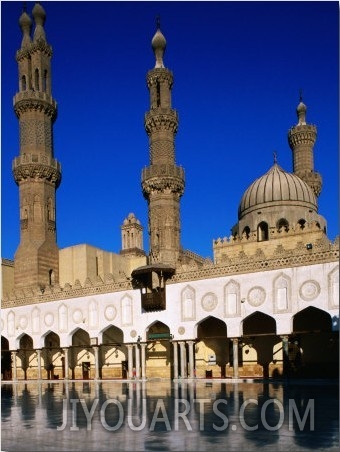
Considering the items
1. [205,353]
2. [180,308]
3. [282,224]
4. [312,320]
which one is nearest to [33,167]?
[180,308]

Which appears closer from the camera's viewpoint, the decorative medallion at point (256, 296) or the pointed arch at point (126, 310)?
the decorative medallion at point (256, 296)

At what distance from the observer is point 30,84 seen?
139 feet

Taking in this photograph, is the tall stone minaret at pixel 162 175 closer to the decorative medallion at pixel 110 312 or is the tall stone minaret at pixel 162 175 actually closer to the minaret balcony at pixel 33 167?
the decorative medallion at pixel 110 312

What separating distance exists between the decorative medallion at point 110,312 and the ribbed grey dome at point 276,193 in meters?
10.8

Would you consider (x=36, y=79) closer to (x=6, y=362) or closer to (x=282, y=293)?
(x=6, y=362)

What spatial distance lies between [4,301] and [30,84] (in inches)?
628

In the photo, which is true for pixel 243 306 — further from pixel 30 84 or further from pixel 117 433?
pixel 30 84

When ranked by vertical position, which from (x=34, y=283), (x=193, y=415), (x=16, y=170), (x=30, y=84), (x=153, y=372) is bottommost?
(x=153, y=372)

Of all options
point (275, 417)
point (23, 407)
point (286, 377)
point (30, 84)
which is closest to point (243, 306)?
point (286, 377)

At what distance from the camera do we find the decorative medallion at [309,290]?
26.5 m

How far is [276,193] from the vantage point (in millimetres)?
36531

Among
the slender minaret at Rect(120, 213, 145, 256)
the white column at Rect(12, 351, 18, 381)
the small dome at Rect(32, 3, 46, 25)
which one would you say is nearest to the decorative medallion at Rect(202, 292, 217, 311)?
the white column at Rect(12, 351, 18, 381)

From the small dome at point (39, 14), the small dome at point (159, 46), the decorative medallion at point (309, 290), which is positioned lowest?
the decorative medallion at point (309, 290)

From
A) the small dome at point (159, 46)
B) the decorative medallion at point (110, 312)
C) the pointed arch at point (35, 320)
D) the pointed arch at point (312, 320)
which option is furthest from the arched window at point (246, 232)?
the pointed arch at point (35, 320)
